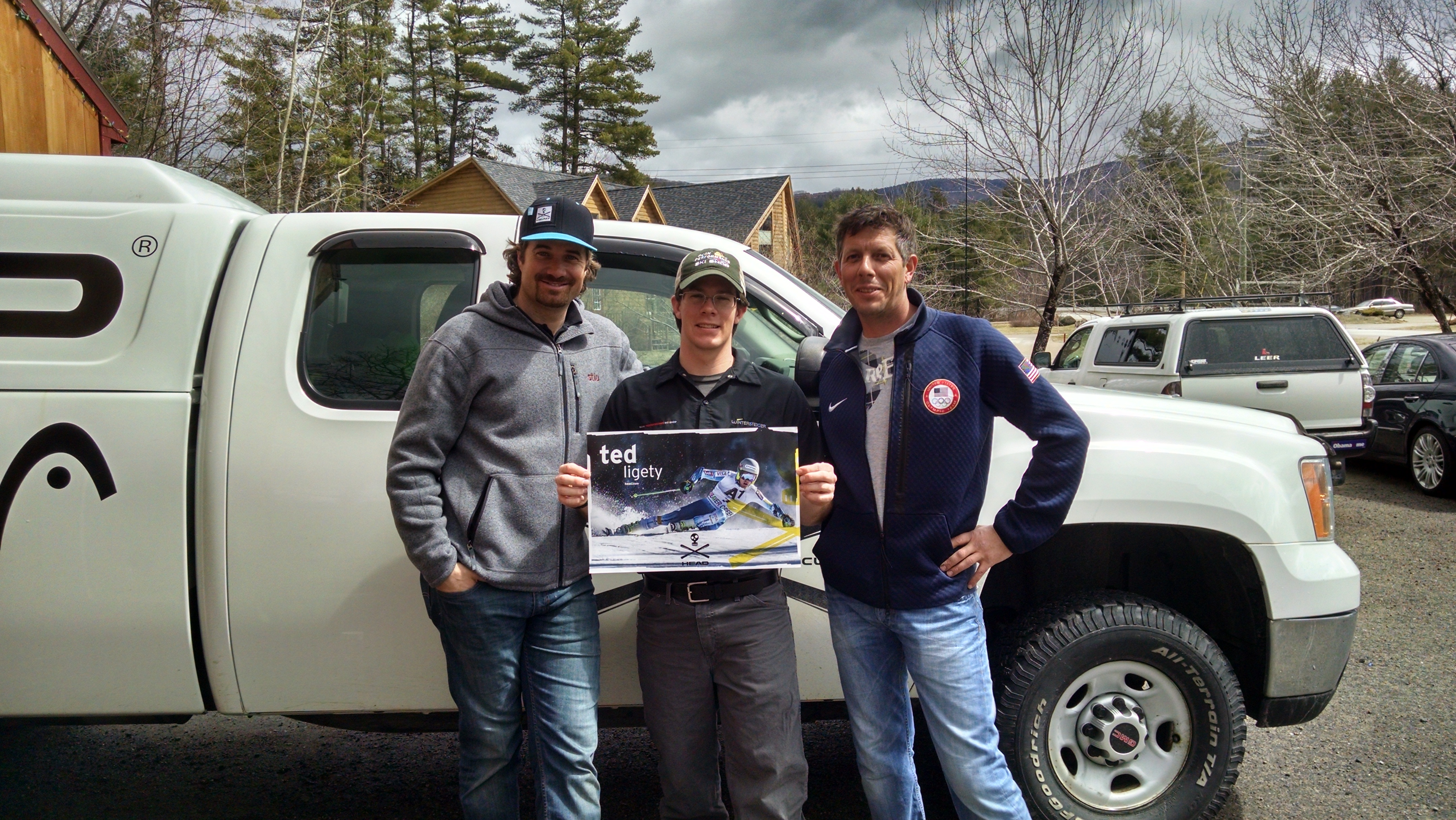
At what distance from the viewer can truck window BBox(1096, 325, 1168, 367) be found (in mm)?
9984

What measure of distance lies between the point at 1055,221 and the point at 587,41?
40396 mm

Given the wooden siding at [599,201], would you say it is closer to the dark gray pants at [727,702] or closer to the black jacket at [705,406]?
the black jacket at [705,406]

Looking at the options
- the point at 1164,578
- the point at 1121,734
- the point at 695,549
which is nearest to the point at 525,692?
the point at 695,549

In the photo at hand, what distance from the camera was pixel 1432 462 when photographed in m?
9.33

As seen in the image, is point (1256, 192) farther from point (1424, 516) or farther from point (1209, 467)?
point (1209, 467)

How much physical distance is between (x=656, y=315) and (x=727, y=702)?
1302 millimetres

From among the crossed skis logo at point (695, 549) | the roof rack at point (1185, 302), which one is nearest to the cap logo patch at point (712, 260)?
the crossed skis logo at point (695, 549)

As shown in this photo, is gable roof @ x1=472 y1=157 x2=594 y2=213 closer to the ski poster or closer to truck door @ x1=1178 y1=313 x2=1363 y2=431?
truck door @ x1=1178 y1=313 x2=1363 y2=431

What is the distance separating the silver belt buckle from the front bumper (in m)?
1.92

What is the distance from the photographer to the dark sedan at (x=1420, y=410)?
912cm

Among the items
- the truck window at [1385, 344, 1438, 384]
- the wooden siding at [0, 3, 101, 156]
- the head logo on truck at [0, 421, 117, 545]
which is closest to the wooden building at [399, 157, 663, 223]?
the wooden siding at [0, 3, 101, 156]

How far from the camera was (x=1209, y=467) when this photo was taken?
111 inches

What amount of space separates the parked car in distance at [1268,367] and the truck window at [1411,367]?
0.77m

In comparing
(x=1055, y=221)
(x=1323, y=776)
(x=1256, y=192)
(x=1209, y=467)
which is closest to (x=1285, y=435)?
(x=1209, y=467)
